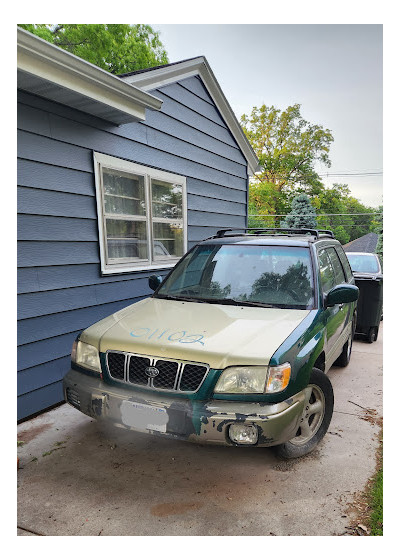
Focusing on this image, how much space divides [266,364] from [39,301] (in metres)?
2.53

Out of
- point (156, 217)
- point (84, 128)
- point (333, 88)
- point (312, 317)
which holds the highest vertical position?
point (333, 88)

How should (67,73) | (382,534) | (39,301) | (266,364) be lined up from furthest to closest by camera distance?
(39,301) → (67,73) → (266,364) → (382,534)

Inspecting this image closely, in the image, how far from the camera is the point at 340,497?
2512mm

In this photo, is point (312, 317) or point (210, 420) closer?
point (210, 420)

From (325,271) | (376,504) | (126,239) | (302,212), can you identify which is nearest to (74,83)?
(126,239)

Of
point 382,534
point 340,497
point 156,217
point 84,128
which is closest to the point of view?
point 382,534

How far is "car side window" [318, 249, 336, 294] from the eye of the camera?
11.5ft

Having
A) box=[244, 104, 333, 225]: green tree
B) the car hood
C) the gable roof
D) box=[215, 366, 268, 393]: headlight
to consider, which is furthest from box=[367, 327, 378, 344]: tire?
box=[244, 104, 333, 225]: green tree

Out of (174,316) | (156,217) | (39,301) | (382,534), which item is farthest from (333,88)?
(382,534)

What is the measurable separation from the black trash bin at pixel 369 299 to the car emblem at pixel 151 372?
4.65 m

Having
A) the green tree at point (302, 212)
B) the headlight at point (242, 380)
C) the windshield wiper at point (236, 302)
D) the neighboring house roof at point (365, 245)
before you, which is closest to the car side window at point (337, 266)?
the windshield wiper at point (236, 302)

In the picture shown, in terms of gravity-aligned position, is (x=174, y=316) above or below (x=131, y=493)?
above

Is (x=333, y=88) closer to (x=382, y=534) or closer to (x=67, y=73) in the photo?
(x=67, y=73)

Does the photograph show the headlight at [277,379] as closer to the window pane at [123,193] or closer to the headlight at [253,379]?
the headlight at [253,379]
